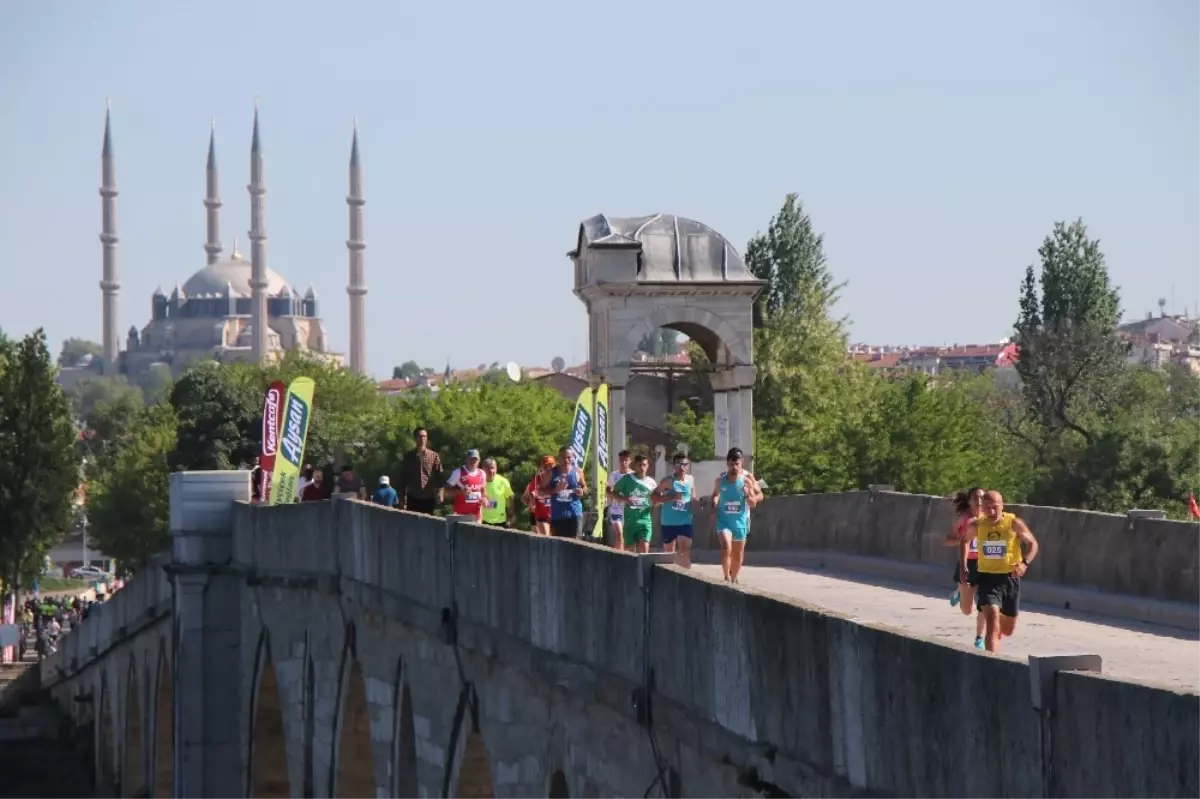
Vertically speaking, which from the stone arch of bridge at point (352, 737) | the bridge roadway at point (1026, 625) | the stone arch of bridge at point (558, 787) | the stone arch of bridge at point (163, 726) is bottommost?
the stone arch of bridge at point (163, 726)

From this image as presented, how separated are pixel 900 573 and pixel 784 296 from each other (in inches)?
2617

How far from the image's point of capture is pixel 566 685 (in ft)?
49.2

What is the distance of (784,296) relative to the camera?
3639 inches

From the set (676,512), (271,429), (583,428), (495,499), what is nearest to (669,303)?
(271,429)

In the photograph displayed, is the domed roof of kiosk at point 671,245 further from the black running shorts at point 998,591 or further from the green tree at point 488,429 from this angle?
the green tree at point 488,429

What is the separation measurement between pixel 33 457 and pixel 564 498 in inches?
1982

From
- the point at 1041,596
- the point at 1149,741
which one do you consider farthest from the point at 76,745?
the point at 1149,741

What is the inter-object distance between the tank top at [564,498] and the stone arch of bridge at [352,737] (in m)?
2.29

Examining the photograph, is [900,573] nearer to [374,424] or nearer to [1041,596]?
[1041,596]

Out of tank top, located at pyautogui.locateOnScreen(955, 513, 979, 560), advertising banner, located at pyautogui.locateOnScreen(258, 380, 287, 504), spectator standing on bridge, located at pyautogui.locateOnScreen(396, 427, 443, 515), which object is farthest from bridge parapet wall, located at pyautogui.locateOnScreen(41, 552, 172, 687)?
tank top, located at pyautogui.locateOnScreen(955, 513, 979, 560)

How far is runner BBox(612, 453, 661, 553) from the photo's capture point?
22.1 meters

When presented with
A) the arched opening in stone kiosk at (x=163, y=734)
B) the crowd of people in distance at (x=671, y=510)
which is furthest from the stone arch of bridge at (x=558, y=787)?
the arched opening in stone kiosk at (x=163, y=734)

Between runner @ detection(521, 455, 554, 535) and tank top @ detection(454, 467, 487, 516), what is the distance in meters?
0.48

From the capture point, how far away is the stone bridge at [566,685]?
344 inches
